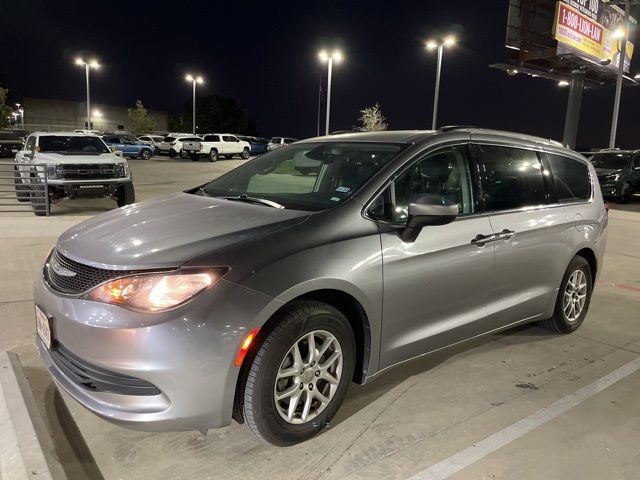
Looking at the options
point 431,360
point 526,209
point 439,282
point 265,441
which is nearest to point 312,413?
point 265,441

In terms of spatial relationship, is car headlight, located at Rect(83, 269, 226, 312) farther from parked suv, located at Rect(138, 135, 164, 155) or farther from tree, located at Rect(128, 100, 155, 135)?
tree, located at Rect(128, 100, 155, 135)

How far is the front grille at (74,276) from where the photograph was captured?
2.72 m

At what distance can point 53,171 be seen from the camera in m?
10.7

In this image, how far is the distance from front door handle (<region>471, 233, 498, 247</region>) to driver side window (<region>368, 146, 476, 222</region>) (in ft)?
0.63

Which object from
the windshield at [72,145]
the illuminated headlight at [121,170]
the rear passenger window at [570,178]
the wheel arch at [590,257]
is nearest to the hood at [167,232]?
the rear passenger window at [570,178]

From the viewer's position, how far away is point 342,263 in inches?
117

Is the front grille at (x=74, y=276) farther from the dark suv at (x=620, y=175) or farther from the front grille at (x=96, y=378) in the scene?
the dark suv at (x=620, y=175)

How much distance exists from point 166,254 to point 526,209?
9.16ft

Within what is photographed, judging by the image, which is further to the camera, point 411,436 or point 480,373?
point 480,373

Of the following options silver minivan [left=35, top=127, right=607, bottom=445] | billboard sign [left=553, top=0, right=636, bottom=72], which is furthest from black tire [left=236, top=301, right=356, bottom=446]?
billboard sign [left=553, top=0, right=636, bottom=72]

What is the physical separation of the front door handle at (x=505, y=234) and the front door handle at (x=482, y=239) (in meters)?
0.06

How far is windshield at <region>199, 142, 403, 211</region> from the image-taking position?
136 inches

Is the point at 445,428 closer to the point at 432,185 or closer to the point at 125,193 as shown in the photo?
the point at 432,185

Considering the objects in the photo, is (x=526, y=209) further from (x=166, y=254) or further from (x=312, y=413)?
(x=166, y=254)
